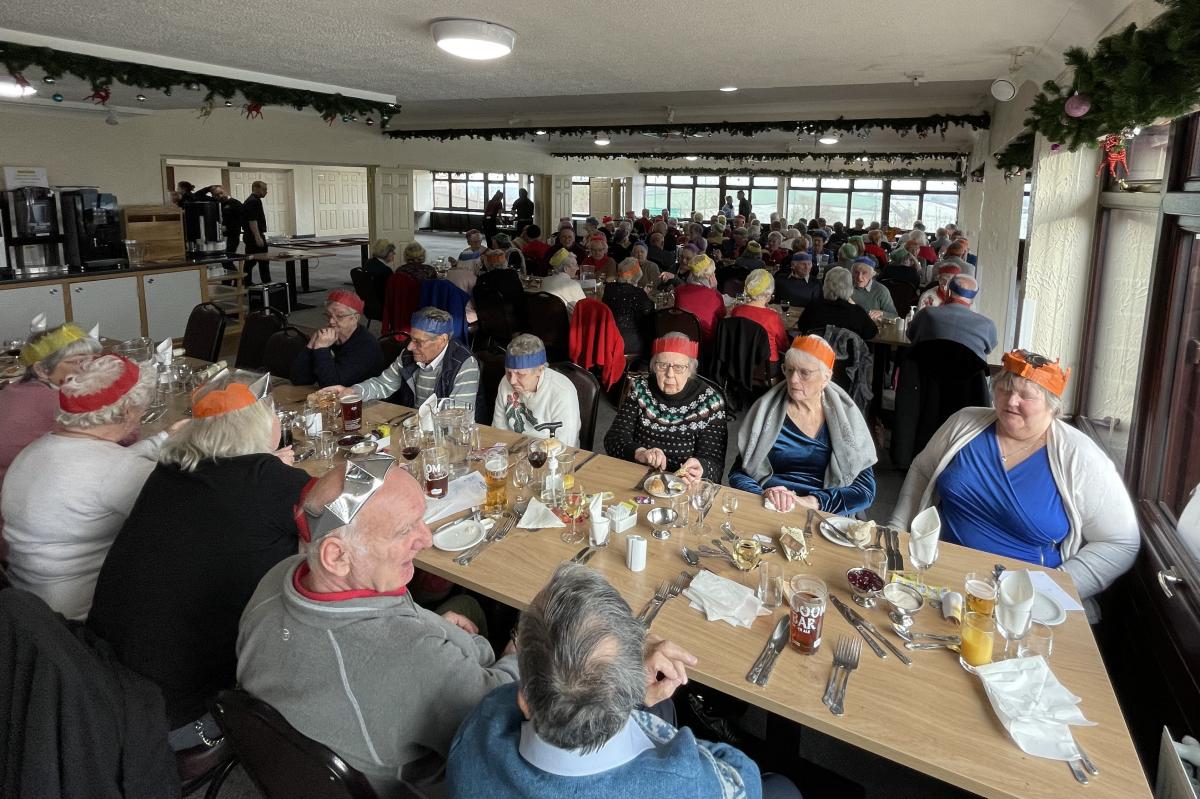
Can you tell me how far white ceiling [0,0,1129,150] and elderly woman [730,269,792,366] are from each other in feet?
4.82

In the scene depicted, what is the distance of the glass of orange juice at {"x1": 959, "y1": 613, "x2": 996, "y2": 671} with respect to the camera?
168cm

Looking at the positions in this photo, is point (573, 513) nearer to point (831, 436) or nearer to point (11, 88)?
point (831, 436)

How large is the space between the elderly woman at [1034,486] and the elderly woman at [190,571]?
2.19 metres

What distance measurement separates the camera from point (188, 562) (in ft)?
6.05

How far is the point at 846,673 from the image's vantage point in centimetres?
167

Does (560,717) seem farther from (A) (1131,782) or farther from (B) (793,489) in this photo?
(B) (793,489)

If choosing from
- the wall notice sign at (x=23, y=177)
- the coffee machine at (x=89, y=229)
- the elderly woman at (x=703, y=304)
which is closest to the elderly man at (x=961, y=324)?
the elderly woman at (x=703, y=304)

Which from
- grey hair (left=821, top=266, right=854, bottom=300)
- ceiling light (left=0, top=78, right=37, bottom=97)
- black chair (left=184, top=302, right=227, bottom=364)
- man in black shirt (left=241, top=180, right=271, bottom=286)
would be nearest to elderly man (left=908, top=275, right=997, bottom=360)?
grey hair (left=821, top=266, right=854, bottom=300)

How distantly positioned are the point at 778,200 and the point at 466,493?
21.2 m

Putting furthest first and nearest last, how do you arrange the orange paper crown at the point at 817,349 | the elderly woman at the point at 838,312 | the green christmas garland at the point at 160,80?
1. the elderly woman at the point at 838,312
2. the green christmas garland at the point at 160,80
3. the orange paper crown at the point at 817,349

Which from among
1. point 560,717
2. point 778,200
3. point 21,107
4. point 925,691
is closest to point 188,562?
point 560,717

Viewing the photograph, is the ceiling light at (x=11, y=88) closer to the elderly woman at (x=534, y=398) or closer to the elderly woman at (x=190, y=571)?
the elderly woman at (x=534, y=398)

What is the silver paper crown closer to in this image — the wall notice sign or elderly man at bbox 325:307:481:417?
elderly man at bbox 325:307:481:417

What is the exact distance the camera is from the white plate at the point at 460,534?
2279mm
